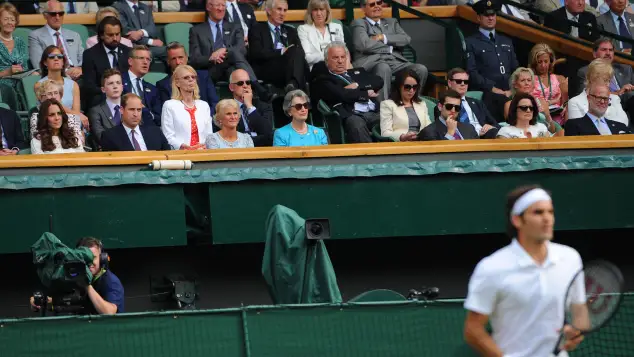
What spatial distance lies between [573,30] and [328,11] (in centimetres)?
348

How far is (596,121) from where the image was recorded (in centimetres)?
1425

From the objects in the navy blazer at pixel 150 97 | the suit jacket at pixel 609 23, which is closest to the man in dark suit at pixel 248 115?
the navy blazer at pixel 150 97

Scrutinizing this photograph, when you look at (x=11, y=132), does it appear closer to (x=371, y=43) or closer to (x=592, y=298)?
(x=371, y=43)

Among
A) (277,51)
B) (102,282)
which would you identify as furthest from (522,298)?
(277,51)

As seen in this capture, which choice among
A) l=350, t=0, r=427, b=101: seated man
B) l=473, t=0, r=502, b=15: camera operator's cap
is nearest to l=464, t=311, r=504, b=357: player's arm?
l=350, t=0, r=427, b=101: seated man

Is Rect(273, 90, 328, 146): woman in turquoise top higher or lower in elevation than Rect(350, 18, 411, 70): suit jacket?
lower

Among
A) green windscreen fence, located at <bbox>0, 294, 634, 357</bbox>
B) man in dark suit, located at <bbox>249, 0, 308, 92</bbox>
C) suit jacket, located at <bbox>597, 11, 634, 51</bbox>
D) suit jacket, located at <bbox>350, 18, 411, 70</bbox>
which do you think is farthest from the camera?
suit jacket, located at <bbox>597, 11, 634, 51</bbox>

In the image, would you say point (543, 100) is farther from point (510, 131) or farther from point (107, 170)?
point (107, 170)

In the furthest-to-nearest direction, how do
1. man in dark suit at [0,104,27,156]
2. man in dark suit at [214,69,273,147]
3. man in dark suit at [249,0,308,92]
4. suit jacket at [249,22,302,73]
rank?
suit jacket at [249,22,302,73] → man in dark suit at [249,0,308,92] → man in dark suit at [214,69,273,147] → man in dark suit at [0,104,27,156]

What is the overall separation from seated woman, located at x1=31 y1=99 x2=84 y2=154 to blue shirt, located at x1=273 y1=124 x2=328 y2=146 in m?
1.88

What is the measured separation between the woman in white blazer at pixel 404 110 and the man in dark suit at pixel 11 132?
3519 millimetres

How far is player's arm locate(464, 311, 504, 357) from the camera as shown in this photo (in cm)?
689

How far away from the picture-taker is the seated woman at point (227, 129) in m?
13.1

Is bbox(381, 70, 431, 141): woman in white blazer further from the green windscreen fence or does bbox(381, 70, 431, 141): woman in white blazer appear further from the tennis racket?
the tennis racket
